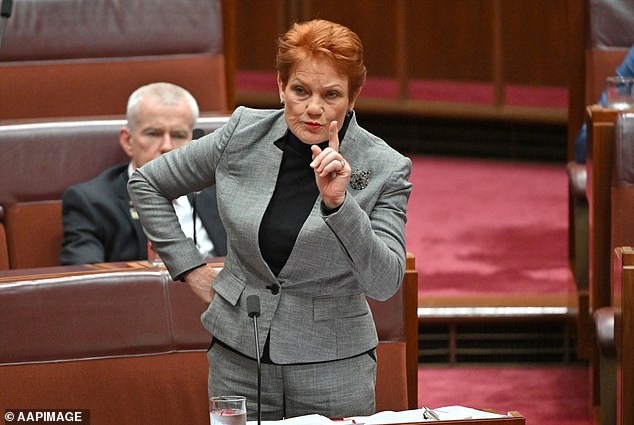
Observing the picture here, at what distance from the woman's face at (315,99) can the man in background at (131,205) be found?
623mm

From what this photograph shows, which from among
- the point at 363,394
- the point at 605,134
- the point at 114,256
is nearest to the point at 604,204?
the point at 605,134

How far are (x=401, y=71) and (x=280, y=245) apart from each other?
2.36 m

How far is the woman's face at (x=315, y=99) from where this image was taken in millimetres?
800

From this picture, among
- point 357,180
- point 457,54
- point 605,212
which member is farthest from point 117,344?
point 457,54

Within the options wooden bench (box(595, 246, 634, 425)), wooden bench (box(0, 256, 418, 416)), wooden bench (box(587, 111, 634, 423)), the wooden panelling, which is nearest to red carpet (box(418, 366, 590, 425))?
wooden bench (box(587, 111, 634, 423))

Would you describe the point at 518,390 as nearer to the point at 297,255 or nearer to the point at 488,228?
the point at 488,228

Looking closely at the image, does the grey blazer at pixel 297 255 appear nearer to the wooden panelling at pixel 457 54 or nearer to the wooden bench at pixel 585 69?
the wooden bench at pixel 585 69

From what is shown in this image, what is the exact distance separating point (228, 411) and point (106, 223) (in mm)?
700

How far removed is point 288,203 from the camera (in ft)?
2.74

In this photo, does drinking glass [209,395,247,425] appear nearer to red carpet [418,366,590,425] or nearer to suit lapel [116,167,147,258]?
suit lapel [116,167,147,258]

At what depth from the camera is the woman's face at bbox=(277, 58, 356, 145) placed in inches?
31.5

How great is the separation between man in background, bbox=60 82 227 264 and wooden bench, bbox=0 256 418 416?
269 mm

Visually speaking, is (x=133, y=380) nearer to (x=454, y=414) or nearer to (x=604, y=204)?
(x=454, y=414)

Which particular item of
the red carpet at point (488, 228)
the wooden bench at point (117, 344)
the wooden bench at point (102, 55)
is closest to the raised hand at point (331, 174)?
the wooden bench at point (117, 344)
